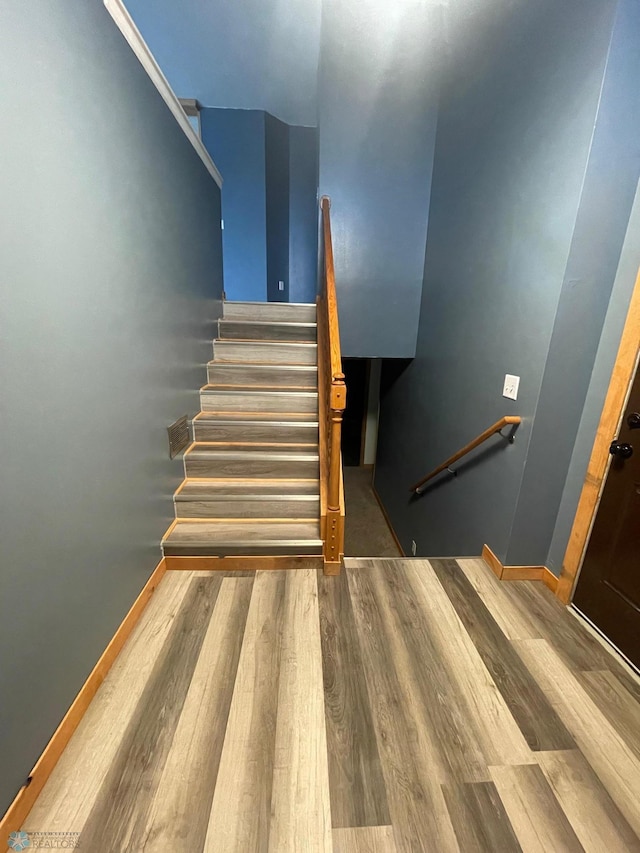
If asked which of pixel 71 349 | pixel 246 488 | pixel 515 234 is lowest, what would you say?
pixel 246 488

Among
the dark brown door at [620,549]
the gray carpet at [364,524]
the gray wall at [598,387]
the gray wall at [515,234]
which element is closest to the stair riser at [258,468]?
the gray wall at [515,234]

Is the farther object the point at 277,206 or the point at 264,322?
the point at 277,206

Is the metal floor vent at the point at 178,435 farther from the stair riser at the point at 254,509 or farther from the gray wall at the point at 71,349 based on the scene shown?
the stair riser at the point at 254,509

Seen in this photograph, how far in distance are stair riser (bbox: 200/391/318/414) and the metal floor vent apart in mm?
344

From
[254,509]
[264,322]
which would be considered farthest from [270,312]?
[254,509]

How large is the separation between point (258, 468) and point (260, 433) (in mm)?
279

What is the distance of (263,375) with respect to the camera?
2.72m

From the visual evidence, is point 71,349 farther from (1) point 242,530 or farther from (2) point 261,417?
(2) point 261,417

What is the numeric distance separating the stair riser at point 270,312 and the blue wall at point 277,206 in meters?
2.04

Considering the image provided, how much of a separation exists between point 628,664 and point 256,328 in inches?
120

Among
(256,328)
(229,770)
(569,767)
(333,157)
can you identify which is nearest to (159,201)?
(256,328)

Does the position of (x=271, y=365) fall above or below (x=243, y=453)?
above

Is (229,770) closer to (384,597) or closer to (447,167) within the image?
(384,597)

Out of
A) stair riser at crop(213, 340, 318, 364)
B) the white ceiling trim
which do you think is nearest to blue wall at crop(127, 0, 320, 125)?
the white ceiling trim
